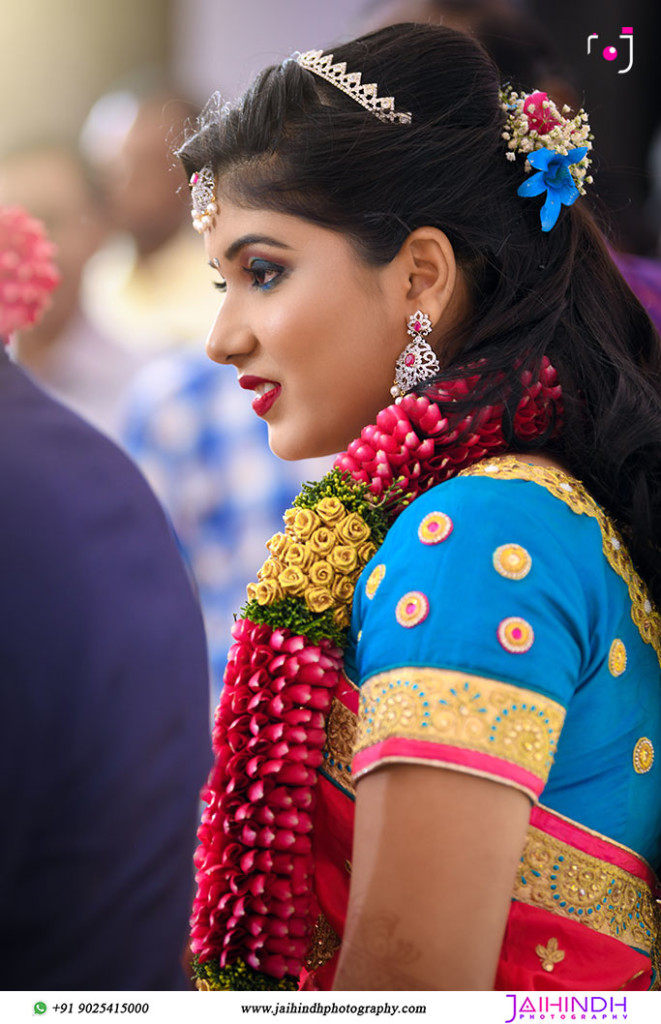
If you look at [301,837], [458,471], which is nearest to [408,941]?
[301,837]

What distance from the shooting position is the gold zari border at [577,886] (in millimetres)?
999

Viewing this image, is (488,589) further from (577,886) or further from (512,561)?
(577,886)

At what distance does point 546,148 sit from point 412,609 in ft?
2.08

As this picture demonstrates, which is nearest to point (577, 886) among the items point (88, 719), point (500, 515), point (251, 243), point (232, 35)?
point (500, 515)

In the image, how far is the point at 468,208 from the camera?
119cm

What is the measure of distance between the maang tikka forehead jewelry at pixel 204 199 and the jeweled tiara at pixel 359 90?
0.56ft

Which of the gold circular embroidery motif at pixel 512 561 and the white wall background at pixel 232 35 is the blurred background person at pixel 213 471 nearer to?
the white wall background at pixel 232 35

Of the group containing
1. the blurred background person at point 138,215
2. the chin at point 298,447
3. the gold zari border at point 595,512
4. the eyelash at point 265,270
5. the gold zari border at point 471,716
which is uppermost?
the blurred background person at point 138,215

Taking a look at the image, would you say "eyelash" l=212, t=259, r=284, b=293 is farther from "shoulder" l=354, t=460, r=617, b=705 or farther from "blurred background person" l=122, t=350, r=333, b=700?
"blurred background person" l=122, t=350, r=333, b=700

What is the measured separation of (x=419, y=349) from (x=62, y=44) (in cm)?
82

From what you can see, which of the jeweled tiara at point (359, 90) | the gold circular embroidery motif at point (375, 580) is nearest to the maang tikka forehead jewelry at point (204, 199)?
the jeweled tiara at point (359, 90)

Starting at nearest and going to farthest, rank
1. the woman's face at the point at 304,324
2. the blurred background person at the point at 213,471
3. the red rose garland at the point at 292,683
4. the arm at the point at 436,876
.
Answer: the arm at the point at 436,876 → the red rose garland at the point at 292,683 → the woman's face at the point at 304,324 → the blurred background person at the point at 213,471

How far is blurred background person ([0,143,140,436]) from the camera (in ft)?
4.69

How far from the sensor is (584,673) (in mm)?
969
